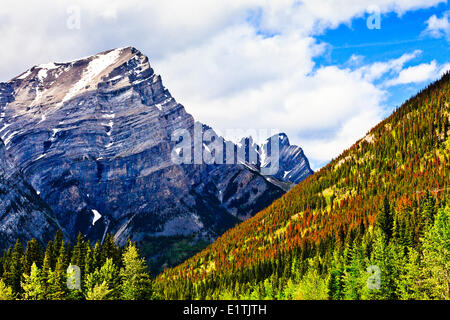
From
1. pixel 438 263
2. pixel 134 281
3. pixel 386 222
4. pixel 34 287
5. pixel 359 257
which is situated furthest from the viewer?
pixel 386 222

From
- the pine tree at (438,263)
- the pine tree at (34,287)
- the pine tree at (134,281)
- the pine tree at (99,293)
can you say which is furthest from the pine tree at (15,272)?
the pine tree at (438,263)

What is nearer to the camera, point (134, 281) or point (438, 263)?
point (438, 263)

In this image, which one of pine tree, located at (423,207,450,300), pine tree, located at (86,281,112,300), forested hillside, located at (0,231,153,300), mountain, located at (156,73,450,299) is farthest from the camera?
forested hillside, located at (0,231,153,300)

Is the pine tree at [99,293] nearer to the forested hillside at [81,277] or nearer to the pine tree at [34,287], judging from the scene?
the forested hillside at [81,277]

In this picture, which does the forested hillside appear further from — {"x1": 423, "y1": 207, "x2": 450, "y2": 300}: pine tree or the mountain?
{"x1": 423, "y1": 207, "x2": 450, "y2": 300}: pine tree

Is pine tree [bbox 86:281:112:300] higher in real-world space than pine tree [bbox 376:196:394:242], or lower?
lower

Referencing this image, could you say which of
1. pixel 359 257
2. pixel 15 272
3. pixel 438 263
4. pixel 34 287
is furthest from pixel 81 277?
pixel 438 263

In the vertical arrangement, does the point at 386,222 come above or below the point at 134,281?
above

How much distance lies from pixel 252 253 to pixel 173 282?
33.7 m

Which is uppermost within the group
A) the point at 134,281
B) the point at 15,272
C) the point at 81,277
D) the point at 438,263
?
the point at 438,263

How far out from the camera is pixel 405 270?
92.7m

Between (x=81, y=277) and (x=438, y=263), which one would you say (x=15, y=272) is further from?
(x=438, y=263)

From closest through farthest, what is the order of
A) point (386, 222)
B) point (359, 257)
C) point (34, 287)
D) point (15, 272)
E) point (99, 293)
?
point (99, 293), point (34, 287), point (15, 272), point (359, 257), point (386, 222)

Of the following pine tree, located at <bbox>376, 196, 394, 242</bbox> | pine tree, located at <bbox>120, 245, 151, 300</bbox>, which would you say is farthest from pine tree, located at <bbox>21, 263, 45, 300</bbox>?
pine tree, located at <bbox>376, 196, 394, 242</bbox>
